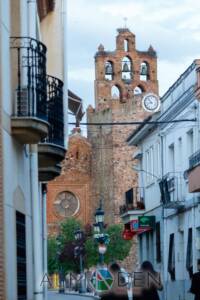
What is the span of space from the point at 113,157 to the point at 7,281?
94.2 m

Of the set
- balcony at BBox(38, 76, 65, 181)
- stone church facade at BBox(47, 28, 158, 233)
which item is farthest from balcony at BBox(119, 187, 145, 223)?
stone church facade at BBox(47, 28, 158, 233)

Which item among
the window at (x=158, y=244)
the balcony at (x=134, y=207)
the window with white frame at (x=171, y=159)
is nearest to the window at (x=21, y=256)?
the window with white frame at (x=171, y=159)

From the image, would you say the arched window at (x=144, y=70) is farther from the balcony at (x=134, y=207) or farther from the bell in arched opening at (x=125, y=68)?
the balcony at (x=134, y=207)

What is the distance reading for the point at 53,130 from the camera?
1883 cm

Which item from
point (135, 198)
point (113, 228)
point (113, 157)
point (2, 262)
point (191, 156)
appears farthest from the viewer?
point (113, 157)

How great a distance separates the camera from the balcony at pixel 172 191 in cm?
4256

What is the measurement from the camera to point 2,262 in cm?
1409

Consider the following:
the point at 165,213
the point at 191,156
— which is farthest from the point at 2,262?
the point at 165,213

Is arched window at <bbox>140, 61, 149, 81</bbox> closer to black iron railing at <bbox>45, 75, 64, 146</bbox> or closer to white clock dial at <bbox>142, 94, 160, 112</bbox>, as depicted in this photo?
white clock dial at <bbox>142, 94, 160, 112</bbox>

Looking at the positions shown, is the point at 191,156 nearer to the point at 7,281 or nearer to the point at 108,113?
the point at 7,281

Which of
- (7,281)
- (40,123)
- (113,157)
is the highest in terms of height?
(113,157)

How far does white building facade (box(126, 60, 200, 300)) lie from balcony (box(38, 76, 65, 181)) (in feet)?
54.5

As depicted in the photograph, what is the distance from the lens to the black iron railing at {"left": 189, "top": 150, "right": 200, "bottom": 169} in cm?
3746

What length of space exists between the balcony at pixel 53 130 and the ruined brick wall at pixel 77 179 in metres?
100
